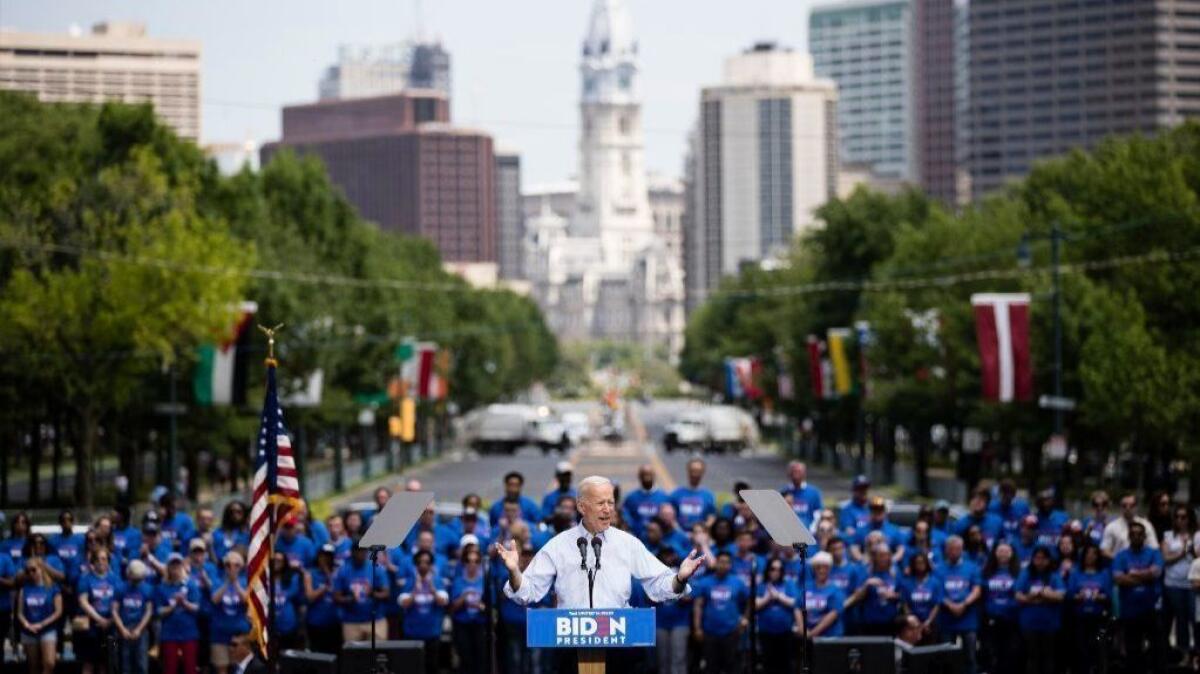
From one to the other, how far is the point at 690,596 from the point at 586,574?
958 cm

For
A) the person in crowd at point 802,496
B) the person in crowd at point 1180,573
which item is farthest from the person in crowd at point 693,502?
the person in crowd at point 1180,573

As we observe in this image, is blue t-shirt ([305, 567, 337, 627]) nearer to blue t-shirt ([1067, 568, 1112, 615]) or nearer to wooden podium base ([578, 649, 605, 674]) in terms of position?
blue t-shirt ([1067, 568, 1112, 615])

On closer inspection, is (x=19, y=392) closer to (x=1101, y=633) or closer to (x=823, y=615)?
(x=823, y=615)

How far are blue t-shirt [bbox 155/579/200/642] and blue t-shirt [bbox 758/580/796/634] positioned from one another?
555cm

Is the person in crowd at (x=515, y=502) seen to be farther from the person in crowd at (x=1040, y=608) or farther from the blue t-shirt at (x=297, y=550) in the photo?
the person in crowd at (x=1040, y=608)

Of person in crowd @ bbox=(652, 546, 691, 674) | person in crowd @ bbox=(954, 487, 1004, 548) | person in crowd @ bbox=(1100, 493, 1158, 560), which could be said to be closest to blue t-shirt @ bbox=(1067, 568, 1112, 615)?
person in crowd @ bbox=(1100, 493, 1158, 560)

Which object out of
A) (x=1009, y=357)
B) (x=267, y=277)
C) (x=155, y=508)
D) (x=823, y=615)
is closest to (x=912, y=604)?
(x=823, y=615)

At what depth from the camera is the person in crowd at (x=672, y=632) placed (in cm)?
2519

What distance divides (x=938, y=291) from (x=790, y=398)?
28139 mm

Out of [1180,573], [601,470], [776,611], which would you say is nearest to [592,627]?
[776,611]

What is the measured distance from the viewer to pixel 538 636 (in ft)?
49.8

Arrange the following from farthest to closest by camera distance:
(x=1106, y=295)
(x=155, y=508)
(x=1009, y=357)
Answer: (x=1106, y=295), (x=1009, y=357), (x=155, y=508)

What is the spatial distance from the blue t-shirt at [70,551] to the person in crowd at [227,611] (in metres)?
2.53

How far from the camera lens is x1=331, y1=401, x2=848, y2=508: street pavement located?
74188 millimetres
